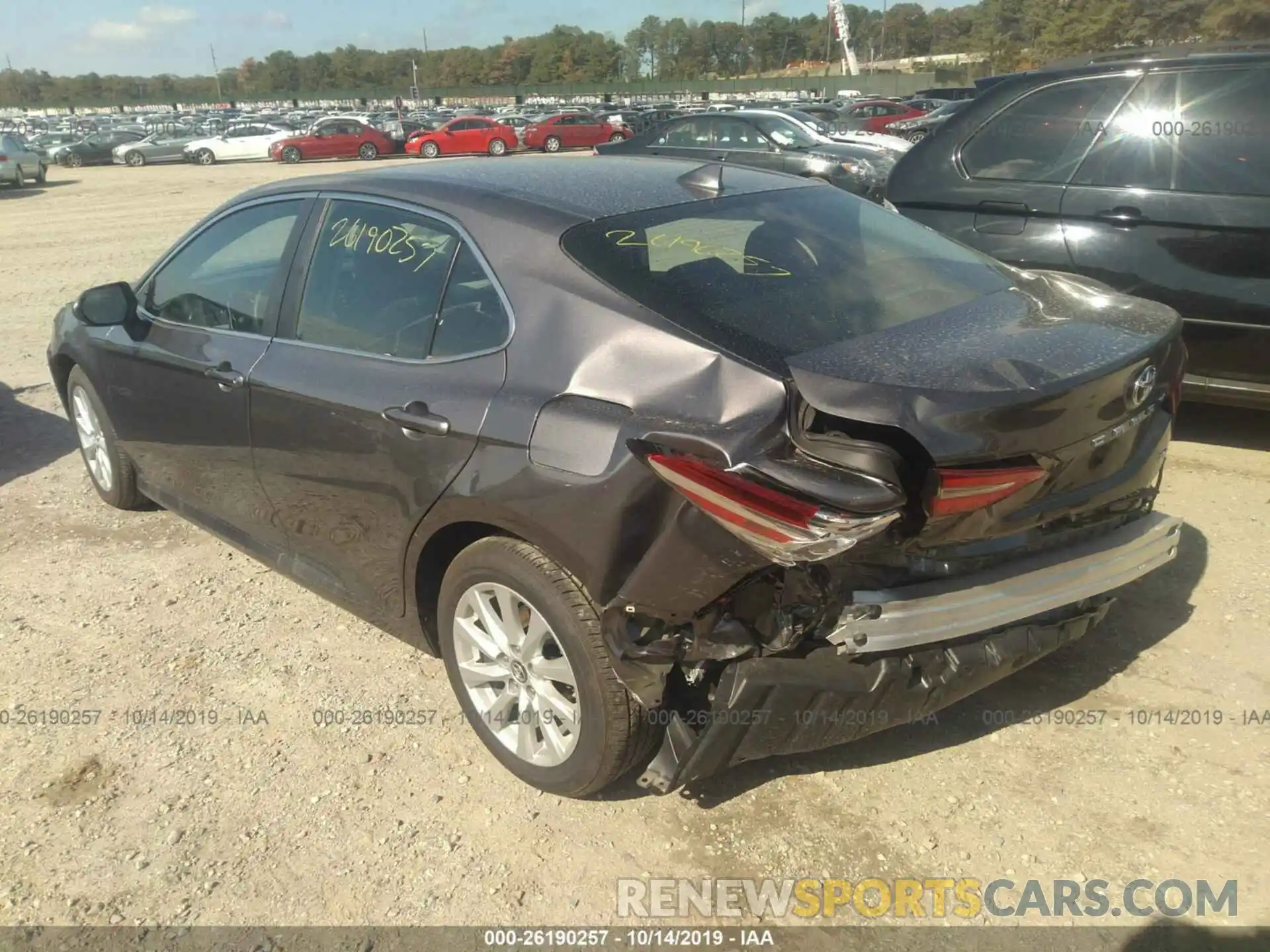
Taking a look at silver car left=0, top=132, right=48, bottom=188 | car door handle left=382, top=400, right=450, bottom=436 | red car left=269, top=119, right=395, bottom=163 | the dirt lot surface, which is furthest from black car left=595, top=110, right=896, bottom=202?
red car left=269, top=119, right=395, bottom=163

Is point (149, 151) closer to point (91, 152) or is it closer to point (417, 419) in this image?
point (91, 152)

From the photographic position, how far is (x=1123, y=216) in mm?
4762

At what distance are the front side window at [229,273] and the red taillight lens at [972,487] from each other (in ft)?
8.03

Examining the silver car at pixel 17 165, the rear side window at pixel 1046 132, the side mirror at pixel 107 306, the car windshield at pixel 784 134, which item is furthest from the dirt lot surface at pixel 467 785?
the silver car at pixel 17 165

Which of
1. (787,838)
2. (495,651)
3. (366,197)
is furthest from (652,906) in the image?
(366,197)

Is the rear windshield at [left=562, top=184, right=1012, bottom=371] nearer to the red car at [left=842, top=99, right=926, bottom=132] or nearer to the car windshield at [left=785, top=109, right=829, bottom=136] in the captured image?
the car windshield at [left=785, top=109, right=829, bottom=136]

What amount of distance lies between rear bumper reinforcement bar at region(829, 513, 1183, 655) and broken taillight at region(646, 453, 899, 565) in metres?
0.29

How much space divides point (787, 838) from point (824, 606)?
0.74 m

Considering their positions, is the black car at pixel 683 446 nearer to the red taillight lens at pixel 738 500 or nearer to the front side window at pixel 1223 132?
the red taillight lens at pixel 738 500

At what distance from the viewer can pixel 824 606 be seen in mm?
2359

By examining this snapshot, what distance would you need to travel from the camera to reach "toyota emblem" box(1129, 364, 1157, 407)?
264cm

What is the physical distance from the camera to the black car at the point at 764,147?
1282cm

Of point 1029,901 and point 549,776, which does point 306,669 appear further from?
point 1029,901

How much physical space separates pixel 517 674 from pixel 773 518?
3.46 feet
